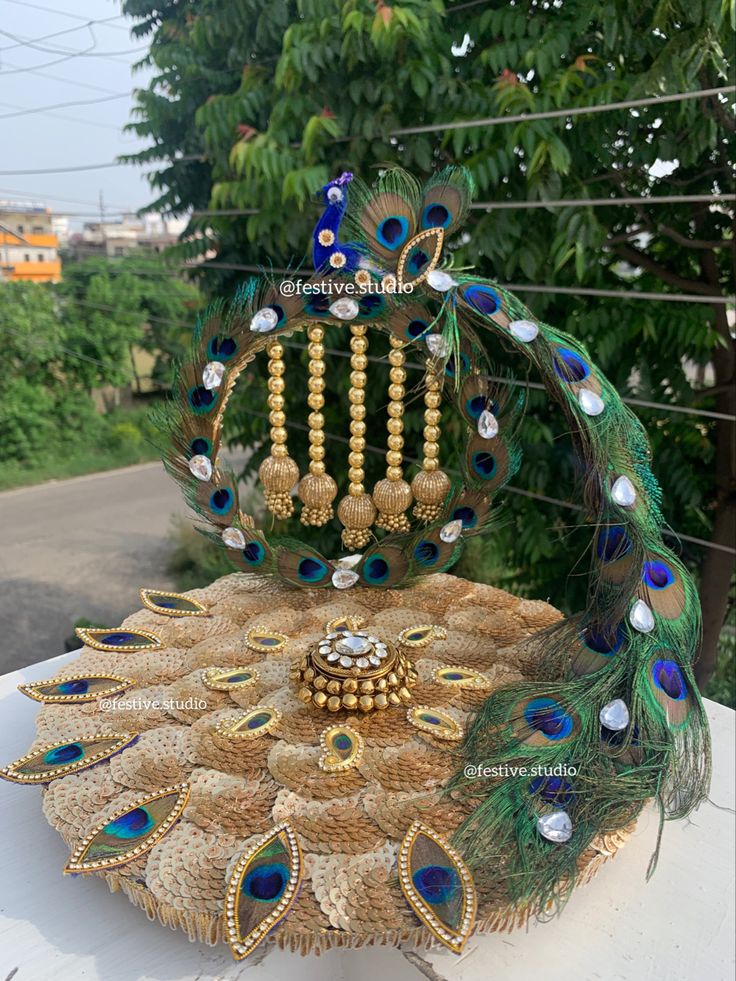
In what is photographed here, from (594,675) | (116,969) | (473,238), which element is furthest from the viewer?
(473,238)

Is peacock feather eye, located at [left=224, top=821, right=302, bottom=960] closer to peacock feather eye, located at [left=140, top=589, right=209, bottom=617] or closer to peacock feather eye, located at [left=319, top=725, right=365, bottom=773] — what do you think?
peacock feather eye, located at [left=319, top=725, right=365, bottom=773]

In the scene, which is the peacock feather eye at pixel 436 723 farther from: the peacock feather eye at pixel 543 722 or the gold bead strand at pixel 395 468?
the gold bead strand at pixel 395 468

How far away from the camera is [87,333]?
22.3 ft

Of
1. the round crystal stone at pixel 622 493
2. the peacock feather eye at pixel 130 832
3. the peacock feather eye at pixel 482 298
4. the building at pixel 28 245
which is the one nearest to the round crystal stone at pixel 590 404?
the round crystal stone at pixel 622 493

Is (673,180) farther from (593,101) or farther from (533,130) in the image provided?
(533,130)

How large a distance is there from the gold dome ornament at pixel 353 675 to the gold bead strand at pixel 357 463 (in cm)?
35

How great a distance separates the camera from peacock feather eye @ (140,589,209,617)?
1.81 meters

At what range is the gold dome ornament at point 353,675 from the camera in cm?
142

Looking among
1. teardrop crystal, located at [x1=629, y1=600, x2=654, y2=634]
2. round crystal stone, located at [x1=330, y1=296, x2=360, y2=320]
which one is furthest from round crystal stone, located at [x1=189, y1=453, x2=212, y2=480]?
teardrop crystal, located at [x1=629, y1=600, x2=654, y2=634]

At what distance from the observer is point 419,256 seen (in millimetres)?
1521

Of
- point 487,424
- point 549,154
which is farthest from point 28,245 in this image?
point 487,424

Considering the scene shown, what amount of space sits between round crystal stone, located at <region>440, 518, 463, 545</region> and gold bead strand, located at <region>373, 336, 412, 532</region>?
0.09 m

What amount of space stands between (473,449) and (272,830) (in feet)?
3.06

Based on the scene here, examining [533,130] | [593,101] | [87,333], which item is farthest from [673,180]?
[87,333]
